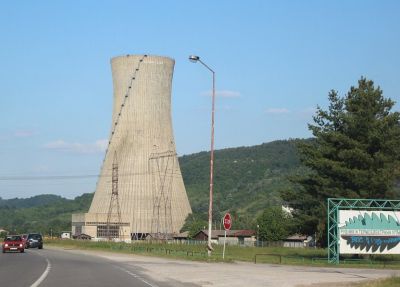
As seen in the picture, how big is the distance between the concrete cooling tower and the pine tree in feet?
90.2

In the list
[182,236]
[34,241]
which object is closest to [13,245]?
[34,241]

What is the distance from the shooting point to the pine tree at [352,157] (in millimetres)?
37656

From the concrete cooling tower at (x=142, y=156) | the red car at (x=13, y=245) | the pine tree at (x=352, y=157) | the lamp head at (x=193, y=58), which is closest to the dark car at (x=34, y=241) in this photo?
the red car at (x=13, y=245)

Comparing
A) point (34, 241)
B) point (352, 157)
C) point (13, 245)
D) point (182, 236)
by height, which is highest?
point (352, 157)

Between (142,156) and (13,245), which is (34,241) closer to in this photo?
(13,245)

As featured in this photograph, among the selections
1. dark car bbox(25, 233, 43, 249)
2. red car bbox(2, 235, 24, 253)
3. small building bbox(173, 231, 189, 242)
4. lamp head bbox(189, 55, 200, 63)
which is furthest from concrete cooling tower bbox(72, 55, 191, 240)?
lamp head bbox(189, 55, 200, 63)

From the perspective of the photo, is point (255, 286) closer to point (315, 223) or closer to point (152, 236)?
point (315, 223)

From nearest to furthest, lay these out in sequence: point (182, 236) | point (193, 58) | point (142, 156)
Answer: point (193, 58) < point (142, 156) < point (182, 236)

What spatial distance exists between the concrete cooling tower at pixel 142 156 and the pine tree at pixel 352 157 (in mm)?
27491

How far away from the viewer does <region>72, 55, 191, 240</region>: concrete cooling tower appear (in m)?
66.7

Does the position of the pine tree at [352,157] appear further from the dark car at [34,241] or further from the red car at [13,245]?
the dark car at [34,241]

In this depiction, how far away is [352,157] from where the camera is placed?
37719mm

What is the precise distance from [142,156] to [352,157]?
34.9 m

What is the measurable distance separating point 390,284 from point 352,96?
1062 inches
